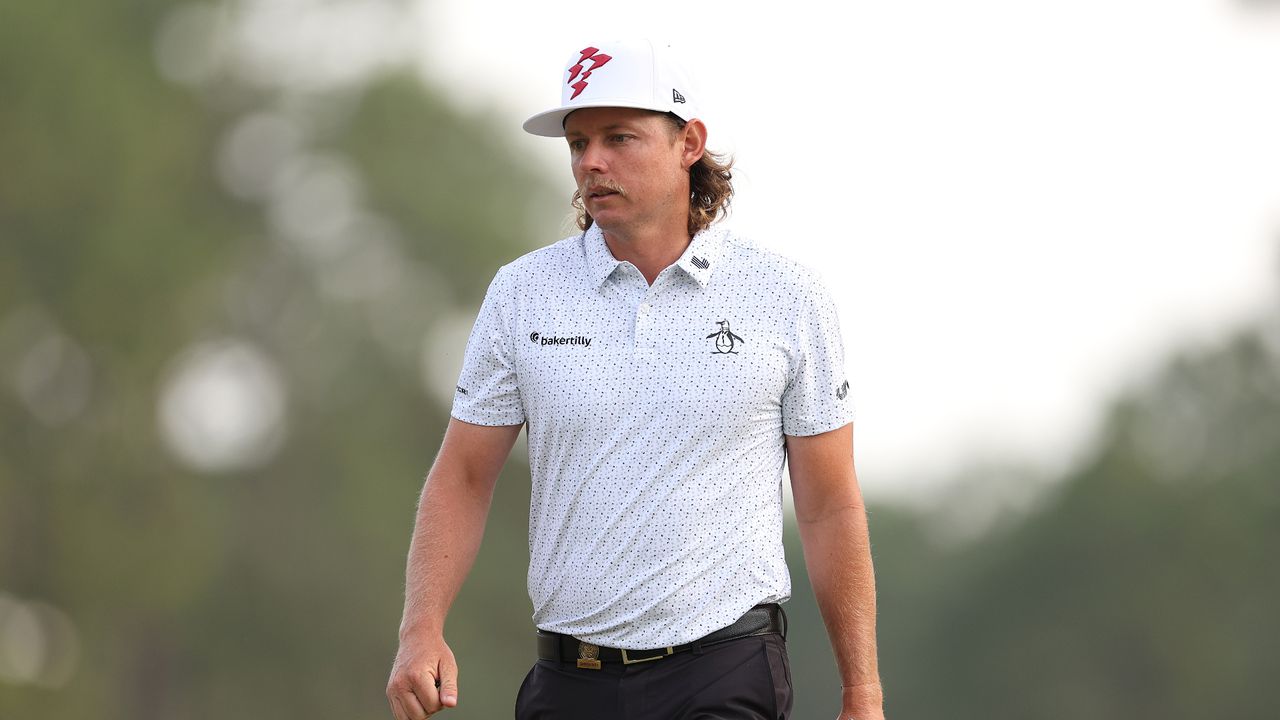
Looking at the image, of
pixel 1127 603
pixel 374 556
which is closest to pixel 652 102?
pixel 374 556

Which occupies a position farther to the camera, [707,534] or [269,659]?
[269,659]

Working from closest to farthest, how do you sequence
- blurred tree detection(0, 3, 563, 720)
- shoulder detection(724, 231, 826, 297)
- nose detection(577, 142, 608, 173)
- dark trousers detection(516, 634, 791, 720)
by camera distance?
dark trousers detection(516, 634, 791, 720), nose detection(577, 142, 608, 173), shoulder detection(724, 231, 826, 297), blurred tree detection(0, 3, 563, 720)

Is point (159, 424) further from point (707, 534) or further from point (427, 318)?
point (707, 534)

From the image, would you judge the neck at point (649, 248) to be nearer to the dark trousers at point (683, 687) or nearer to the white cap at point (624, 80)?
the white cap at point (624, 80)

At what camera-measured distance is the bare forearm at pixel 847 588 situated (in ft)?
22.0

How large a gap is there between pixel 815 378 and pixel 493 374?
1.08 meters

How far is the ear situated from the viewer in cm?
702

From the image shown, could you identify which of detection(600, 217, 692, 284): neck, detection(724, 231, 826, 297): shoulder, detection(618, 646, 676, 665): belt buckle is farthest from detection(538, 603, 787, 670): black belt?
detection(600, 217, 692, 284): neck

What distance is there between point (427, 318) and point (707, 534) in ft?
104

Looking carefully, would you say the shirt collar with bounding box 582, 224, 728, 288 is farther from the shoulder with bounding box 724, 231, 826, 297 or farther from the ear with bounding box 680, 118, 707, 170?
the ear with bounding box 680, 118, 707, 170

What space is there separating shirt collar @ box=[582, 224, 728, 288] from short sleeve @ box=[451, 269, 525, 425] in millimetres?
299

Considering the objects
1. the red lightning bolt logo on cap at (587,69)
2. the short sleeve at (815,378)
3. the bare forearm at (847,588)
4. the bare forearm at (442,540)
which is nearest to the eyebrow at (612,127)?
the red lightning bolt logo on cap at (587,69)

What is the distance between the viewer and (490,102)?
3841cm

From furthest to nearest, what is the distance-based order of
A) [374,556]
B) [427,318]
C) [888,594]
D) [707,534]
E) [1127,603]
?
[888,594] < [1127,603] < [427,318] < [374,556] < [707,534]
